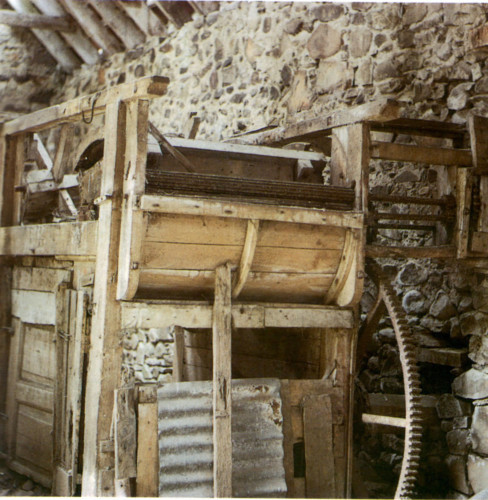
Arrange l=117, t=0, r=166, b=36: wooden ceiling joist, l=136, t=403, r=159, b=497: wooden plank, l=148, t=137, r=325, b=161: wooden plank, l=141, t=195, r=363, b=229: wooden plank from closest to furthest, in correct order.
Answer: l=141, t=195, r=363, b=229: wooden plank → l=136, t=403, r=159, b=497: wooden plank → l=148, t=137, r=325, b=161: wooden plank → l=117, t=0, r=166, b=36: wooden ceiling joist

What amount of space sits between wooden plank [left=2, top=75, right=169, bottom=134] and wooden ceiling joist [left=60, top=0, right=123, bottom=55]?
Answer: 327cm

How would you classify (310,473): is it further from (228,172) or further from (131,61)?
(131,61)

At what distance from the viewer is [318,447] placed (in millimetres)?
3547

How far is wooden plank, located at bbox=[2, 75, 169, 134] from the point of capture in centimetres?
312

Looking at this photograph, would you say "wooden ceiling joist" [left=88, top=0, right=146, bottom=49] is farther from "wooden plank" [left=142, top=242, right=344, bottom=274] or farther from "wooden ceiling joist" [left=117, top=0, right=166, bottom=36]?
"wooden plank" [left=142, top=242, right=344, bottom=274]

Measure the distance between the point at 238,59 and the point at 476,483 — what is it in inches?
162

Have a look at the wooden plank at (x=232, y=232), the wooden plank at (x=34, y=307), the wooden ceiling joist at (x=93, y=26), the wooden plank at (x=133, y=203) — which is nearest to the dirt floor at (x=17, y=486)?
the wooden plank at (x=34, y=307)

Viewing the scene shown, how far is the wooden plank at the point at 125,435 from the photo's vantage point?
316 cm

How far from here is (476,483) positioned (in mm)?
3783

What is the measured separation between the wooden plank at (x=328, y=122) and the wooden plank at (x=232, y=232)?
0.61 m

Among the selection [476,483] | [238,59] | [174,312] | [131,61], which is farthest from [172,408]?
[131,61]

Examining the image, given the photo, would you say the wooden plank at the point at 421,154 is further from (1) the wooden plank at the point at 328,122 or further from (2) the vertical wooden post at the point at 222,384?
(2) the vertical wooden post at the point at 222,384

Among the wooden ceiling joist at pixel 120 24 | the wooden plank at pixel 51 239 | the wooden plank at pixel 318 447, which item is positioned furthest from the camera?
the wooden ceiling joist at pixel 120 24

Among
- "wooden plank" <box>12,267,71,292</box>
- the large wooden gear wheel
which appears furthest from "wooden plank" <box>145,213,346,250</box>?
"wooden plank" <box>12,267,71,292</box>
